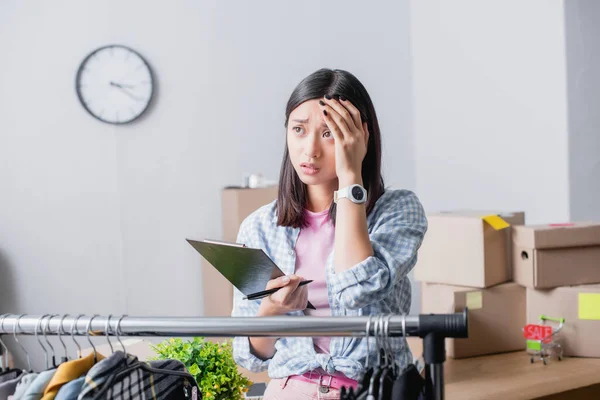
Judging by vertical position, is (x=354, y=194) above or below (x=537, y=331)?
above

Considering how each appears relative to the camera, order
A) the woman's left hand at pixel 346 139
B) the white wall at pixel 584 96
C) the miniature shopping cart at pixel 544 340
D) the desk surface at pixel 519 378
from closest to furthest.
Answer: the woman's left hand at pixel 346 139
the desk surface at pixel 519 378
the miniature shopping cart at pixel 544 340
the white wall at pixel 584 96

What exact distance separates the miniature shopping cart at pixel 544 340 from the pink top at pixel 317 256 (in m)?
1.15

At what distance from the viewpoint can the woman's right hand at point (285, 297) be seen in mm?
1354

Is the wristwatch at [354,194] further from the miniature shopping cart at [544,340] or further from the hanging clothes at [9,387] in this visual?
the miniature shopping cart at [544,340]

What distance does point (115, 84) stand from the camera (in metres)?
4.27

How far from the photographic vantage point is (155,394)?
1130 millimetres

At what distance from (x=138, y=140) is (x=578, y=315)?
105 inches

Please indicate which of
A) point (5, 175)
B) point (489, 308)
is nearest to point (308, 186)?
point (489, 308)

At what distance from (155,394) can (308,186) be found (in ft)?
2.21

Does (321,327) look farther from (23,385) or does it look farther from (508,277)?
(508,277)

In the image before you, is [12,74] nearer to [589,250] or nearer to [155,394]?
[589,250]

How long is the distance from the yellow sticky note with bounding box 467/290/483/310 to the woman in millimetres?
1004

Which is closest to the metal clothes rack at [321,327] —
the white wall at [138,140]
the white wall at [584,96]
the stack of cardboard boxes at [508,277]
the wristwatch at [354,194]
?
the wristwatch at [354,194]

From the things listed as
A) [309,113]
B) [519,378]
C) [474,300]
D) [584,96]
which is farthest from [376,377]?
[584,96]
